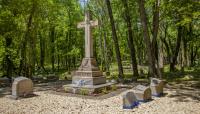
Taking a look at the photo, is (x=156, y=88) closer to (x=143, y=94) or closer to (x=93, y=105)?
(x=143, y=94)

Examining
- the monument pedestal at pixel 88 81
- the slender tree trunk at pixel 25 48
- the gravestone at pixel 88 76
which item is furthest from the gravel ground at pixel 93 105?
the slender tree trunk at pixel 25 48

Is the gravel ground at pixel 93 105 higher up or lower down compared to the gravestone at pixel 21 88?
lower down

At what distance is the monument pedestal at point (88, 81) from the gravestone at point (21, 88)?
81.8 inches

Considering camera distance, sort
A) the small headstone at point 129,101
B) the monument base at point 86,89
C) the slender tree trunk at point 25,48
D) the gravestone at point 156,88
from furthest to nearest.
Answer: the slender tree trunk at point 25,48, the monument base at point 86,89, the gravestone at point 156,88, the small headstone at point 129,101

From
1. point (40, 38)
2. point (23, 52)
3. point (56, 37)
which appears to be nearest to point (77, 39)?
point (56, 37)

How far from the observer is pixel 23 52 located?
2314cm

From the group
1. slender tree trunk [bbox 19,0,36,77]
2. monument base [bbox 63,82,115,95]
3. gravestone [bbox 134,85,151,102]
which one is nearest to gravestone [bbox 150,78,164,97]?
gravestone [bbox 134,85,151,102]

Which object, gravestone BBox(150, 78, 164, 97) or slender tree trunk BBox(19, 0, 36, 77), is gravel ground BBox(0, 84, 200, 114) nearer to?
gravestone BBox(150, 78, 164, 97)

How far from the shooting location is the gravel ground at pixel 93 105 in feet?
33.1

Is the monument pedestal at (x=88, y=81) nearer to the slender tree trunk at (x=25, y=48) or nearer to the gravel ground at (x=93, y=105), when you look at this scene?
the gravel ground at (x=93, y=105)

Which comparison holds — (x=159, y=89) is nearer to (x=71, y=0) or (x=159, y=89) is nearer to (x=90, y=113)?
(x=90, y=113)

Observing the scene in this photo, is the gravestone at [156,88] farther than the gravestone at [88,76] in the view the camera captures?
No

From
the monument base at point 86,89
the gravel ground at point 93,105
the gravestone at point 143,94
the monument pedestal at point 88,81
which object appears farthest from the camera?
the monument pedestal at point 88,81

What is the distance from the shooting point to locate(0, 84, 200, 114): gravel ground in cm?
1008
